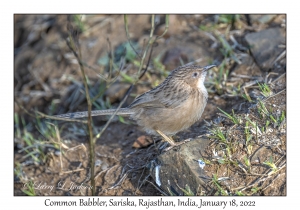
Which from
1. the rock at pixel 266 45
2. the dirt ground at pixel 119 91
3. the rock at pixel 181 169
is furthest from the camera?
the rock at pixel 266 45

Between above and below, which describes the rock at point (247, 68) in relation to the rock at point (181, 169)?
above

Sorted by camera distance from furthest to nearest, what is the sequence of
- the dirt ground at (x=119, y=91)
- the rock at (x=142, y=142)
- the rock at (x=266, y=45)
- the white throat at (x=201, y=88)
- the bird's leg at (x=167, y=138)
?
1. the rock at (x=266, y=45)
2. the rock at (x=142, y=142)
3. the white throat at (x=201, y=88)
4. the bird's leg at (x=167, y=138)
5. the dirt ground at (x=119, y=91)

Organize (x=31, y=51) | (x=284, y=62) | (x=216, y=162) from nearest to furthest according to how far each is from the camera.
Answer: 1. (x=216, y=162)
2. (x=284, y=62)
3. (x=31, y=51)

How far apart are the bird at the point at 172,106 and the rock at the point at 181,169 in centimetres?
48

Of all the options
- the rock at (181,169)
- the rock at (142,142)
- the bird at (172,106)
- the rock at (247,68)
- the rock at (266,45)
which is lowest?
the rock at (181,169)

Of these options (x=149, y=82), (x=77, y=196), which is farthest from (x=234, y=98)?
(x=77, y=196)

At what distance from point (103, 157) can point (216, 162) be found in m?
2.07

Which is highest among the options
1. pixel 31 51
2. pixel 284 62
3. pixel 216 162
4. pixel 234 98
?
pixel 31 51

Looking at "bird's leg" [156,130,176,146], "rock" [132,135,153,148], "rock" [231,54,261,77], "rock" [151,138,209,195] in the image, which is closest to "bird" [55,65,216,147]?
"bird's leg" [156,130,176,146]

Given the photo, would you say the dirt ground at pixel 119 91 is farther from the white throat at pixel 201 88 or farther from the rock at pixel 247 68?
the white throat at pixel 201 88

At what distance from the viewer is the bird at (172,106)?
20.3 feet

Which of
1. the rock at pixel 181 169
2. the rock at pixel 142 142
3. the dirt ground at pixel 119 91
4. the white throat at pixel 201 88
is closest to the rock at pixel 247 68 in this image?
the dirt ground at pixel 119 91
